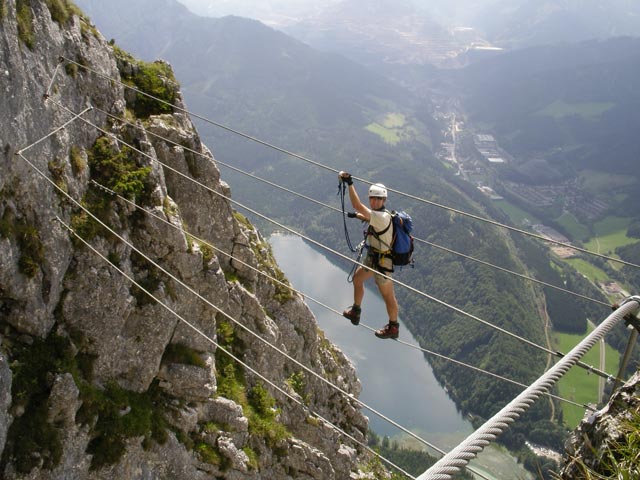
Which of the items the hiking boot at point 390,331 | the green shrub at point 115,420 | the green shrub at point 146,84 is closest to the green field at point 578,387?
the hiking boot at point 390,331

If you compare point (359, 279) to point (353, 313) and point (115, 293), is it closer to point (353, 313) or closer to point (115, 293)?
point (353, 313)

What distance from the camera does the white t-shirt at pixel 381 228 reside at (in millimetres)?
10344

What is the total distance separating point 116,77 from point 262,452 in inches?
461

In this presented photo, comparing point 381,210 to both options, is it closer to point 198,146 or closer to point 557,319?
point 198,146

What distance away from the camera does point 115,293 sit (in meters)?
12.0

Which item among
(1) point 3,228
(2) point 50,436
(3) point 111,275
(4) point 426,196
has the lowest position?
(4) point 426,196

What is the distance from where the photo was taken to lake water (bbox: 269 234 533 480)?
3821 inches

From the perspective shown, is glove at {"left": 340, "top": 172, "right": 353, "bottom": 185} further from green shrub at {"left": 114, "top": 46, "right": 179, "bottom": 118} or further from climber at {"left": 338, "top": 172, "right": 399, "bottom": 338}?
green shrub at {"left": 114, "top": 46, "right": 179, "bottom": 118}

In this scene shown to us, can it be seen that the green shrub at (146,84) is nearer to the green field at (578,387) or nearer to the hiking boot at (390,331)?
the hiking boot at (390,331)

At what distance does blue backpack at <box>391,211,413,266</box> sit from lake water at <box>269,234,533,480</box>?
85.9 metres

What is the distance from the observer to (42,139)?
10.8 meters

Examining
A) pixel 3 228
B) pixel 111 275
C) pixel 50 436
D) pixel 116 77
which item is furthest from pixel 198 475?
pixel 116 77

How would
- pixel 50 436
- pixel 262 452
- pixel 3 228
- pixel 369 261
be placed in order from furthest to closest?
1. pixel 262 452
2. pixel 369 261
3. pixel 50 436
4. pixel 3 228

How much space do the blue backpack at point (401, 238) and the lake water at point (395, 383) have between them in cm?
Result: 8587
